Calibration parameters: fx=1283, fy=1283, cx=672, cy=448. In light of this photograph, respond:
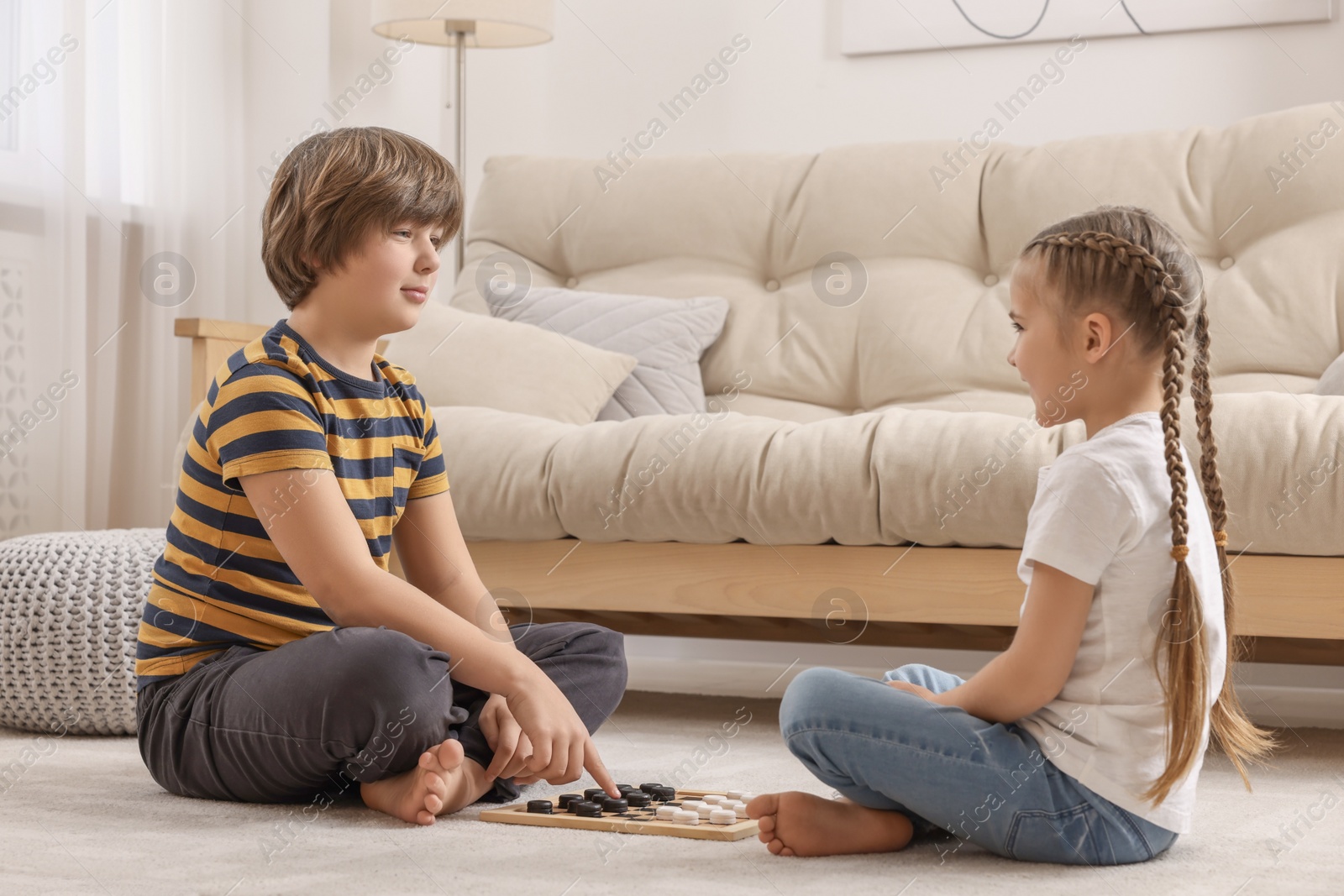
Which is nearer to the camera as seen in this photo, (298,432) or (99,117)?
(298,432)

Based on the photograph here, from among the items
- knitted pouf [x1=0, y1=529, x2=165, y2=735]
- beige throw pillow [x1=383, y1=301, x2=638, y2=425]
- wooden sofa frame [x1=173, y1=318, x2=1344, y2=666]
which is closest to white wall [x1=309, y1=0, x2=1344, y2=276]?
beige throw pillow [x1=383, y1=301, x2=638, y2=425]

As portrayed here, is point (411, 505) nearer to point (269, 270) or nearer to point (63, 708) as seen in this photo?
point (269, 270)

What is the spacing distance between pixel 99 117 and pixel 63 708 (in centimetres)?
127

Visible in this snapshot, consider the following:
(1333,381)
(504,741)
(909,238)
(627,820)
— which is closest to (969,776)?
(627,820)

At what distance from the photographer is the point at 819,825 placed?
3.00 feet

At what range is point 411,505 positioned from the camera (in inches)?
49.4

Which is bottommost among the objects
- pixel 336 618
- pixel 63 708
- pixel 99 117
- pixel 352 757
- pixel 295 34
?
pixel 63 708

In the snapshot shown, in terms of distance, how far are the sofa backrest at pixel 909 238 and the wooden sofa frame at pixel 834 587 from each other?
480 mm

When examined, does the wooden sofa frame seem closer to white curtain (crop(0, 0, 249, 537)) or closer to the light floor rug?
the light floor rug

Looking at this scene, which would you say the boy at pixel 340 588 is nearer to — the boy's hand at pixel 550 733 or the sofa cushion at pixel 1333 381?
the boy's hand at pixel 550 733

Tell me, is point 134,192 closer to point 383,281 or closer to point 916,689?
point 383,281

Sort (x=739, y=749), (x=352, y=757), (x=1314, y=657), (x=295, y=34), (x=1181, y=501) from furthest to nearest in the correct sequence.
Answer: (x=295, y=34), (x=1314, y=657), (x=739, y=749), (x=352, y=757), (x=1181, y=501)

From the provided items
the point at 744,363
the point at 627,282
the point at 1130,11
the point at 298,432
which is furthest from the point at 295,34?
the point at 298,432

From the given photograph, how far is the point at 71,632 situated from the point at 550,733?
2.48 ft
